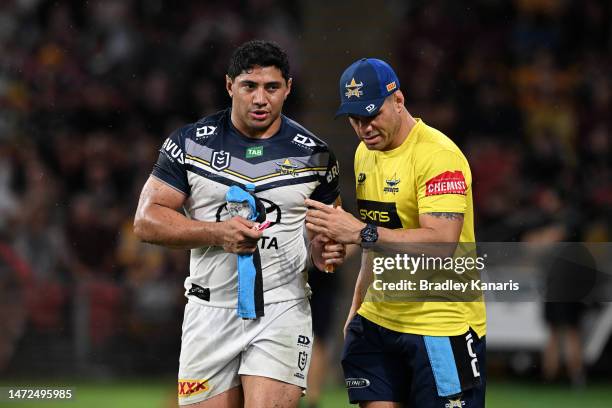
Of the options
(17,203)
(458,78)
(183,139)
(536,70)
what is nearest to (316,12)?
(458,78)

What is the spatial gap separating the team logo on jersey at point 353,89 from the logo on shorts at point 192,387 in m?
1.57

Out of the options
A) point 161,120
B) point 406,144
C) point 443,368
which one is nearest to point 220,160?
point 406,144

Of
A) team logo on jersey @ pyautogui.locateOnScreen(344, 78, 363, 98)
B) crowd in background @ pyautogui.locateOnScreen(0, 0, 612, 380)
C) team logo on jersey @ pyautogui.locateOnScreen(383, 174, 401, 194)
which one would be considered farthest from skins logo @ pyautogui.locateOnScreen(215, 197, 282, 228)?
crowd in background @ pyautogui.locateOnScreen(0, 0, 612, 380)

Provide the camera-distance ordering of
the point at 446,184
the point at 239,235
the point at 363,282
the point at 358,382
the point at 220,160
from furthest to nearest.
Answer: the point at 363,282
the point at 358,382
the point at 220,160
the point at 446,184
the point at 239,235

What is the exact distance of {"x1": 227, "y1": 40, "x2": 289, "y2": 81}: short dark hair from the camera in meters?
5.46

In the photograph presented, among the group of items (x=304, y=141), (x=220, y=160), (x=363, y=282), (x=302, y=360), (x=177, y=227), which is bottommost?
(x=302, y=360)

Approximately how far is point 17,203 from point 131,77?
7.93ft

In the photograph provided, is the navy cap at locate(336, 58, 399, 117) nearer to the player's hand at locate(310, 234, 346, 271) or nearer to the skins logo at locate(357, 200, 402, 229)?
the skins logo at locate(357, 200, 402, 229)

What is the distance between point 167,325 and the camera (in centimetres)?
1143

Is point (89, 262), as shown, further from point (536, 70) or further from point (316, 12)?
point (536, 70)

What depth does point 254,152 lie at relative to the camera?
559 centimetres

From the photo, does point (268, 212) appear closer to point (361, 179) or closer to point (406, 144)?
point (361, 179)

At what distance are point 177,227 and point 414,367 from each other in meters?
1.36

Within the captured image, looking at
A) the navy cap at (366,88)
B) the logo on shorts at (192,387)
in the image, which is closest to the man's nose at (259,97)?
the navy cap at (366,88)
